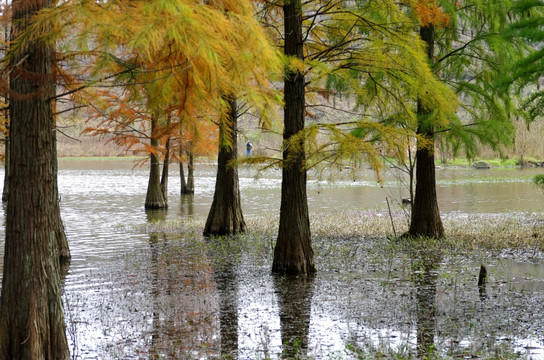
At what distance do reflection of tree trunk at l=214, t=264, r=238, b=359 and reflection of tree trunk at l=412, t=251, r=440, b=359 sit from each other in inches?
79.6

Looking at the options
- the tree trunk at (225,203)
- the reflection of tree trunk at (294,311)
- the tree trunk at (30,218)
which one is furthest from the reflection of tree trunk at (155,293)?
the tree trunk at (225,203)

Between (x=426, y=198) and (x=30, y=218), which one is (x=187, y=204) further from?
(x=30, y=218)

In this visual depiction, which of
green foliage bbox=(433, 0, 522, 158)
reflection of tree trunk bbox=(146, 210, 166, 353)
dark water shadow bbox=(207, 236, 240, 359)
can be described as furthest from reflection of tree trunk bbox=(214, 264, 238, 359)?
green foliage bbox=(433, 0, 522, 158)

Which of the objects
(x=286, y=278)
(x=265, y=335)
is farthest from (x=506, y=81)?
(x=265, y=335)

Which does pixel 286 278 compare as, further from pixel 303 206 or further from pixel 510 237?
pixel 510 237

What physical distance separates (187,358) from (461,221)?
13.3 m

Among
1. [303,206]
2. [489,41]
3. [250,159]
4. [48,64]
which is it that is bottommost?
[303,206]

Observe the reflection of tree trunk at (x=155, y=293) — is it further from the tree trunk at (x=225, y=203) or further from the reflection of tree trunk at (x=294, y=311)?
the tree trunk at (x=225, y=203)

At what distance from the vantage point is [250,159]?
11.2 m

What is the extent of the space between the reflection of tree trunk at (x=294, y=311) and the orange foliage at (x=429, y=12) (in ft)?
16.5

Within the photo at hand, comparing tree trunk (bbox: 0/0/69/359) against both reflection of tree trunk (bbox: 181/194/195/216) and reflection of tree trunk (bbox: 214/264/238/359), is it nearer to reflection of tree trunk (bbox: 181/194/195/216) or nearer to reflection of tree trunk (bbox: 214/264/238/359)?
reflection of tree trunk (bbox: 214/264/238/359)

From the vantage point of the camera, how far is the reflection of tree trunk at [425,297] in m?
6.77

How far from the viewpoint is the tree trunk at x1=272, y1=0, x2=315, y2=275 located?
10.8 m

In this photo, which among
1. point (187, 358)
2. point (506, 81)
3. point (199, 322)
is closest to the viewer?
point (187, 358)
